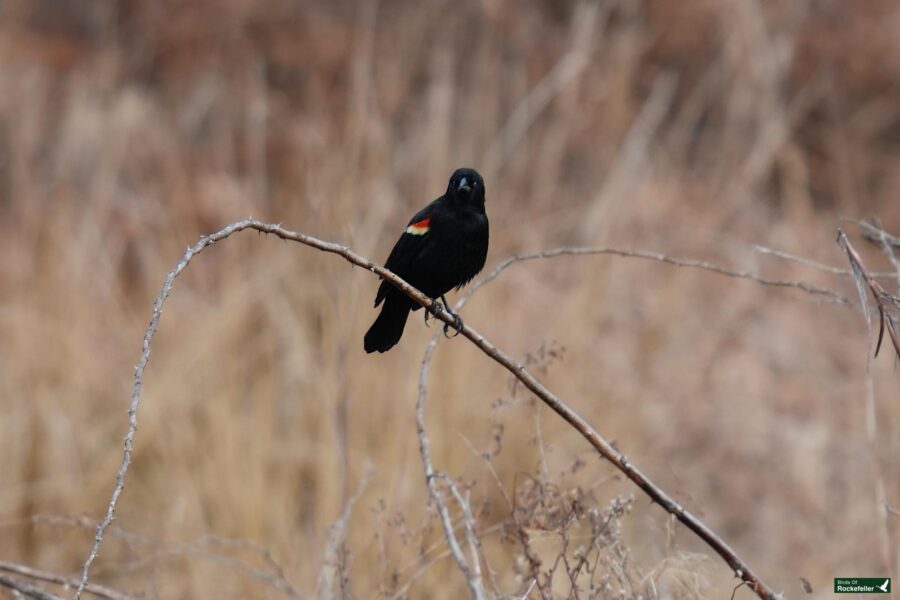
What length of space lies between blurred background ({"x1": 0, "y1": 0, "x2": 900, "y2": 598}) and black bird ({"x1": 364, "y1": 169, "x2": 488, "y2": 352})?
14.2 inches

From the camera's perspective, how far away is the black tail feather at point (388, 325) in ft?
8.69

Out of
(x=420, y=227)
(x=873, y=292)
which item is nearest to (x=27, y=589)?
(x=420, y=227)

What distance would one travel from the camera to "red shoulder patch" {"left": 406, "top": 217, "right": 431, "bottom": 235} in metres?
2.66

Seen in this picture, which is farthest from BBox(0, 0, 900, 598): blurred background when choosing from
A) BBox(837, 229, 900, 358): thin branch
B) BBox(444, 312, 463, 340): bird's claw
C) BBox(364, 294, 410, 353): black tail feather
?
BBox(837, 229, 900, 358): thin branch

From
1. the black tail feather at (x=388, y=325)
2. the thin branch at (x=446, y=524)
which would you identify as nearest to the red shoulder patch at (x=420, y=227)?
the black tail feather at (x=388, y=325)

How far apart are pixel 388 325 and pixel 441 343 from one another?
149cm

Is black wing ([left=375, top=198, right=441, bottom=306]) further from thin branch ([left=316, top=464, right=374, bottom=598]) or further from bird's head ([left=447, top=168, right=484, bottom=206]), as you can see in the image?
thin branch ([left=316, top=464, right=374, bottom=598])

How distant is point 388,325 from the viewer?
106 inches

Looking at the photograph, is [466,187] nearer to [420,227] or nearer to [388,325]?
[420,227]

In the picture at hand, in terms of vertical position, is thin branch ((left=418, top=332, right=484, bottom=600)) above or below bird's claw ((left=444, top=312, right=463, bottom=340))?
below

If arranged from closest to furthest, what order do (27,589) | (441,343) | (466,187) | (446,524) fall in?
(446,524), (27,589), (466,187), (441,343)

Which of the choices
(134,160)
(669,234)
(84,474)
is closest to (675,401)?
(669,234)

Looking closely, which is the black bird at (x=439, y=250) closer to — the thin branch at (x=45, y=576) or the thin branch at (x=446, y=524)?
the thin branch at (x=446, y=524)

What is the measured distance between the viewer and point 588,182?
7664 mm
